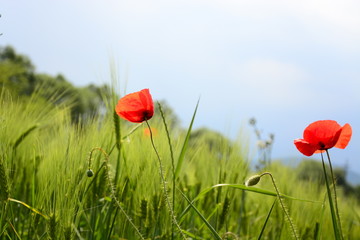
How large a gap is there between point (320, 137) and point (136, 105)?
36 cm

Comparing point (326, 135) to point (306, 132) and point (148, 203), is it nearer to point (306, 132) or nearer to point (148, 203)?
point (306, 132)

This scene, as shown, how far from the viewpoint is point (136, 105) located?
82 cm

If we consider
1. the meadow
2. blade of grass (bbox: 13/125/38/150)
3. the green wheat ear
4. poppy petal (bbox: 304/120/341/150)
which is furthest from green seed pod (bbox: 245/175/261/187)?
blade of grass (bbox: 13/125/38/150)

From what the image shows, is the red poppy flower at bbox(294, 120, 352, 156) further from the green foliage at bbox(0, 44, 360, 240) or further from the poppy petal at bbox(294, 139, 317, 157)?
the green foliage at bbox(0, 44, 360, 240)

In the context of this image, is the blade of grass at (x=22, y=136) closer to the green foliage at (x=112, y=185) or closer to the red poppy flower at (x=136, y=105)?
the green foliage at (x=112, y=185)

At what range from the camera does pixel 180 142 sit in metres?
1.20

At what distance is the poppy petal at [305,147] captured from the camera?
0.81m

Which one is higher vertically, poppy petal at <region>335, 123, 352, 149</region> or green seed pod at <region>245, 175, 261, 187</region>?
poppy petal at <region>335, 123, 352, 149</region>

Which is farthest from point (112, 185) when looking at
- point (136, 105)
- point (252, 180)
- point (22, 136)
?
point (22, 136)

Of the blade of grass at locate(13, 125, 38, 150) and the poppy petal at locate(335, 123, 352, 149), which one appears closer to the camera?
the poppy petal at locate(335, 123, 352, 149)

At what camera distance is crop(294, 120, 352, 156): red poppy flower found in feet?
2.60

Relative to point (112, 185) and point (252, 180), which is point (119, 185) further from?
point (252, 180)

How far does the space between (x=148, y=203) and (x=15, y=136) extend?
63cm

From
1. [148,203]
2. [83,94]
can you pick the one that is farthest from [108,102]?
[83,94]
